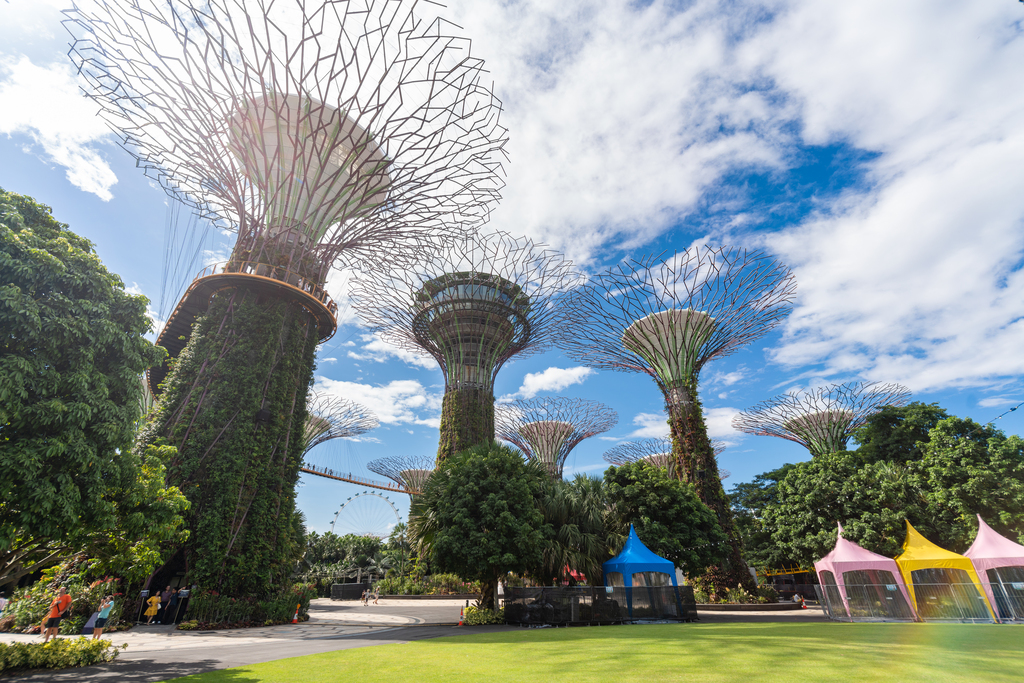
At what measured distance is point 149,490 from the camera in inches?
368

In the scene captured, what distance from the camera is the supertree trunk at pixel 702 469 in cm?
2583

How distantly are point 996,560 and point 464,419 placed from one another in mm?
27556

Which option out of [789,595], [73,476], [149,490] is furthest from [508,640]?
[789,595]

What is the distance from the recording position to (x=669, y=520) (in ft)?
75.0

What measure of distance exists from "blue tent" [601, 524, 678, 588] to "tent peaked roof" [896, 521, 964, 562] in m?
8.65

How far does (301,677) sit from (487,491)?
10.5m

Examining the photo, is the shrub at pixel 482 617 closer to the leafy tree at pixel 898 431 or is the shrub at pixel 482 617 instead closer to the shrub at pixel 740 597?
the shrub at pixel 740 597

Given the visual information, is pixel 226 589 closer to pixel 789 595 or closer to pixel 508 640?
pixel 508 640

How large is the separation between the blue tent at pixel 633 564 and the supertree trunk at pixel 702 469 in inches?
325

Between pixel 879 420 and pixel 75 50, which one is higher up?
pixel 75 50

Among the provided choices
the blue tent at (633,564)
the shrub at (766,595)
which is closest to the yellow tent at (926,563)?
the blue tent at (633,564)

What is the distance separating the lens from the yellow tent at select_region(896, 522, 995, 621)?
16406 mm

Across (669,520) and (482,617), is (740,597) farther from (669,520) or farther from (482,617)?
(482,617)

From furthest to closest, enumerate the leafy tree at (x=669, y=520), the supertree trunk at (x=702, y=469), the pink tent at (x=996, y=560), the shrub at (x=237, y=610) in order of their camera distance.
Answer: the supertree trunk at (x=702, y=469) < the leafy tree at (x=669, y=520) < the shrub at (x=237, y=610) < the pink tent at (x=996, y=560)
